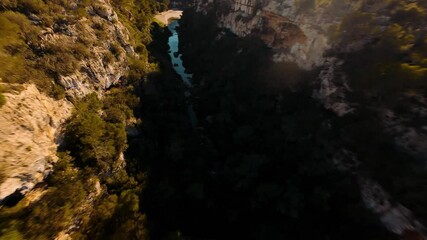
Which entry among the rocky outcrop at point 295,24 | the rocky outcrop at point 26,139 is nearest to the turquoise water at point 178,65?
the rocky outcrop at point 295,24

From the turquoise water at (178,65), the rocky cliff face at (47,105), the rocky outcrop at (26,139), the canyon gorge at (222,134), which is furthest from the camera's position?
the turquoise water at (178,65)

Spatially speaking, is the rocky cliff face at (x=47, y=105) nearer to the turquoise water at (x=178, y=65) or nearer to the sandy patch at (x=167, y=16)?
the turquoise water at (x=178, y=65)

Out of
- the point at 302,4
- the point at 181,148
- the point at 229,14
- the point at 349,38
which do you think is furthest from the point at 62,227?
the point at 229,14

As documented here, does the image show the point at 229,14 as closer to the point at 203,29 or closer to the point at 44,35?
the point at 203,29

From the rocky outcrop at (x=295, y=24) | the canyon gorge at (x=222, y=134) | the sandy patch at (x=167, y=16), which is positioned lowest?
the canyon gorge at (x=222, y=134)

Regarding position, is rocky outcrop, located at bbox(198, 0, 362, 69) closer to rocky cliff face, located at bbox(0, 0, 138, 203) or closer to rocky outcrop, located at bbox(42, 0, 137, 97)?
rocky outcrop, located at bbox(42, 0, 137, 97)

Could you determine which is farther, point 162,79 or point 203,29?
point 203,29

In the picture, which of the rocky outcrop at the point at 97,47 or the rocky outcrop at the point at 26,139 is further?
the rocky outcrop at the point at 97,47
